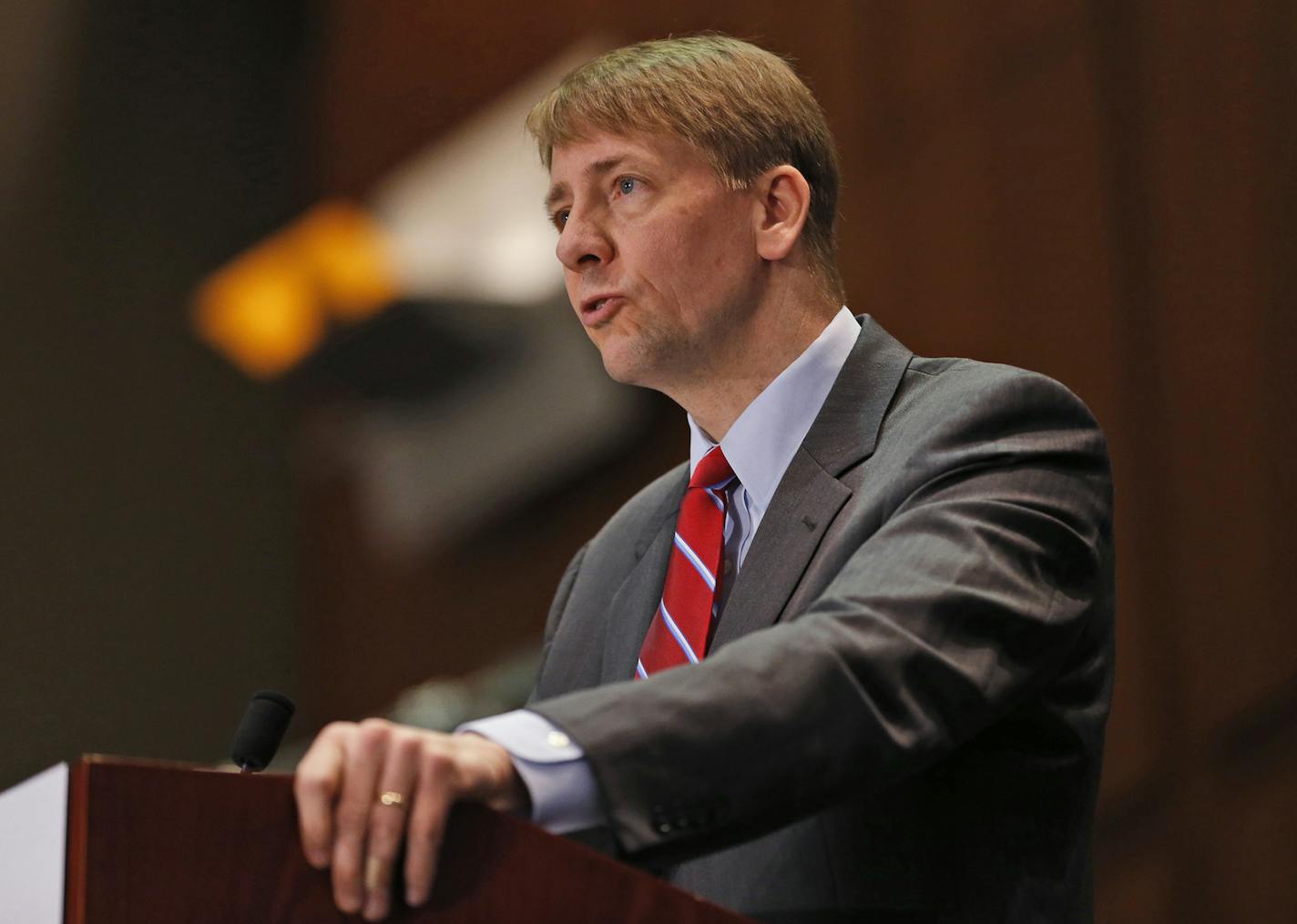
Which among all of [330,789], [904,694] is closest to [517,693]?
[904,694]

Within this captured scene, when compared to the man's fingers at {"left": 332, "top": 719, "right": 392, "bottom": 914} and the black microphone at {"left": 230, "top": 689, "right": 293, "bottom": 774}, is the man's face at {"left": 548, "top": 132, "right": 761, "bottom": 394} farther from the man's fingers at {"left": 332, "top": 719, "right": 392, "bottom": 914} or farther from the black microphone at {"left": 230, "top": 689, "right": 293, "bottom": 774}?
the man's fingers at {"left": 332, "top": 719, "right": 392, "bottom": 914}

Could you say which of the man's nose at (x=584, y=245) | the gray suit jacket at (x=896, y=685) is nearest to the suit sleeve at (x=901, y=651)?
the gray suit jacket at (x=896, y=685)

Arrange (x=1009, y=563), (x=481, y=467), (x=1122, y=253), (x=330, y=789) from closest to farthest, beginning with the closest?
(x=330, y=789), (x=1009, y=563), (x=1122, y=253), (x=481, y=467)

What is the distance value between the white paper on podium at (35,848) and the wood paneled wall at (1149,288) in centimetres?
188

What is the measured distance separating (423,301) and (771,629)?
8.39ft

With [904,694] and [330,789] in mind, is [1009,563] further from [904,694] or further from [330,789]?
[330,789]

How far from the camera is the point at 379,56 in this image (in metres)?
3.56

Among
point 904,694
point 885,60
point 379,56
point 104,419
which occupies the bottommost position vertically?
point 904,694

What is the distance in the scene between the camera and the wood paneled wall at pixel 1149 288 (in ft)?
7.48

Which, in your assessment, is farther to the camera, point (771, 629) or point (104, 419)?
point (104, 419)

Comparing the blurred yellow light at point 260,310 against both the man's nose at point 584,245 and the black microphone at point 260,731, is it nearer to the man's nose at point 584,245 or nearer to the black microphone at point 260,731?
the man's nose at point 584,245

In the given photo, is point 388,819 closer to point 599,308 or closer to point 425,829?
point 425,829

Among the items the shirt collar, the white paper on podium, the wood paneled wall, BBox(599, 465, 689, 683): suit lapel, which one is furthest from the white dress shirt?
the white paper on podium

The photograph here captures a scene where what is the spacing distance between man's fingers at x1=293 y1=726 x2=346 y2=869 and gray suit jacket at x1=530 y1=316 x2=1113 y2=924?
172mm
